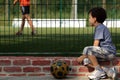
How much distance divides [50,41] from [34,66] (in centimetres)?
231

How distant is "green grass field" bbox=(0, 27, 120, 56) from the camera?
9930 mm

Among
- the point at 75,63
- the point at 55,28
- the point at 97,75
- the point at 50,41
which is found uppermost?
the point at 55,28

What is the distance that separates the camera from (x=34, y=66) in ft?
27.0

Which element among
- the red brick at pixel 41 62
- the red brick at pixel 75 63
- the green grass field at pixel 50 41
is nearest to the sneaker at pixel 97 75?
the red brick at pixel 75 63

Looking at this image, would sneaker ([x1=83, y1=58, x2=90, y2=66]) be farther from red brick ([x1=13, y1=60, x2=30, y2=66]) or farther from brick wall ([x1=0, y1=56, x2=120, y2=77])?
red brick ([x1=13, y1=60, x2=30, y2=66])

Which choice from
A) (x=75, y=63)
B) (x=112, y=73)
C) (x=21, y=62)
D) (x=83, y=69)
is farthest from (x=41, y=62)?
(x=112, y=73)

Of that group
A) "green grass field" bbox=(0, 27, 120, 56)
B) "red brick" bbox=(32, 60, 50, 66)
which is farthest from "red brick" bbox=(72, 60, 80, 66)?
"green grass field" bbox=(0, 27, 120, 56)

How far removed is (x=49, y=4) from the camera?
371 inches

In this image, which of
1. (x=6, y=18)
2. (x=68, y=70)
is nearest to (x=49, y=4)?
(x=6, y=18)

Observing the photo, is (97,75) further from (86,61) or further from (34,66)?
(34,66)

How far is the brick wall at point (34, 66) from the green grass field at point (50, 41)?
1.38 m

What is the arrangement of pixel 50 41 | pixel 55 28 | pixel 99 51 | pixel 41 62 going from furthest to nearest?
pixel 50 41 < pixel 55 28 < pixel 41 62 < pixel 99 51

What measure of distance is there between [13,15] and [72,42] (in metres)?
1.40

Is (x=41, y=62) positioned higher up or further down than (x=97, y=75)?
higher up
